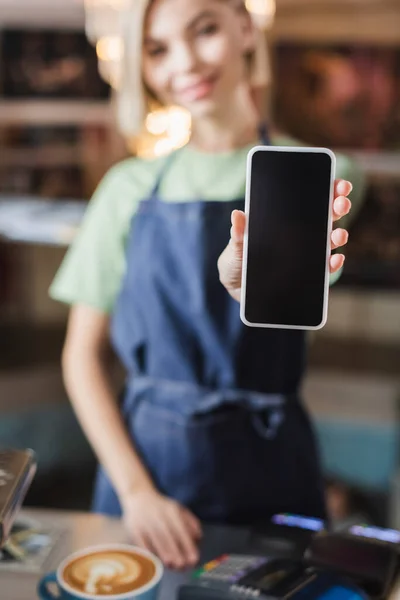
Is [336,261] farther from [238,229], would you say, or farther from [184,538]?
[184,538]

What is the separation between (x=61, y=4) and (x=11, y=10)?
147 millimetres

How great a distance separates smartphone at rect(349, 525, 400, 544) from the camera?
28.0 inches

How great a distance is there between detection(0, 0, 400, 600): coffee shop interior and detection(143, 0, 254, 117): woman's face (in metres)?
1.31

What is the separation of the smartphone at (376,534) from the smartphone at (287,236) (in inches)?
11.2

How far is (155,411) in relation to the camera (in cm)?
86

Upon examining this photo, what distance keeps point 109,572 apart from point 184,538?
0.44 feet

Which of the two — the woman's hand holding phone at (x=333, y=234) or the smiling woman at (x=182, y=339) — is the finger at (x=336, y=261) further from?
the smiling woman at (x=182, y=339)

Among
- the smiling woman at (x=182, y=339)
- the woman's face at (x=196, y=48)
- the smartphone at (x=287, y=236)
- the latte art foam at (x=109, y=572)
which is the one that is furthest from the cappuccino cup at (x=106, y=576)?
the woman's face at (x=196, y=48)

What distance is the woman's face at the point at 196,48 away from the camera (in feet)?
2.41

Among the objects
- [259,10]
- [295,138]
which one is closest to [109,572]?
[259,10]

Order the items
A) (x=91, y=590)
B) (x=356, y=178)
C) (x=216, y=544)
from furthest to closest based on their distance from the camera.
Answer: (x=356, y=178), (x=216, y=544), (x=91, y=590)

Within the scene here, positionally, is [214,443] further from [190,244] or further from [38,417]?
[38,417]

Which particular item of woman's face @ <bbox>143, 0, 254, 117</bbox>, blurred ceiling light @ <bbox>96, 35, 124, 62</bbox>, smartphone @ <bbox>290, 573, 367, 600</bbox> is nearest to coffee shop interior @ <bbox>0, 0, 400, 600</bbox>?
blurred ceiling light @ <bbox>96, 35, 124, 62</bbox>

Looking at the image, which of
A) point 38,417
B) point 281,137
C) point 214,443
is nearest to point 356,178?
point 281,137
